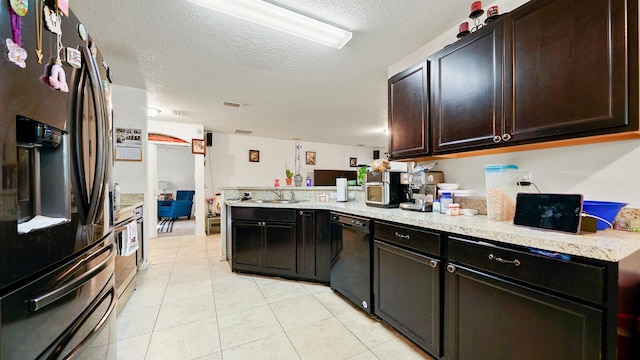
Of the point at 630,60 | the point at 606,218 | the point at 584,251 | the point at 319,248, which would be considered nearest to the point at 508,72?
the point at 630,60

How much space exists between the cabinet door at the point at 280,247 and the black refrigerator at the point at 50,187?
1.75 meters

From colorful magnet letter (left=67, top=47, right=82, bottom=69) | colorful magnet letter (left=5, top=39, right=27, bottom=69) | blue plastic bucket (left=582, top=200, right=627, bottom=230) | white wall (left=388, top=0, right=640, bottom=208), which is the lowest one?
blue plastic bucket (left=582, top=200, right=627, bottom=230)

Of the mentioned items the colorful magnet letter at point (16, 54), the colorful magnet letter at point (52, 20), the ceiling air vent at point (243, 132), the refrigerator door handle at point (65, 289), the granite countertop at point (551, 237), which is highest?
the ceiling air vent at point (243, 132)

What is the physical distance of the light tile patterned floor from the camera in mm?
1630

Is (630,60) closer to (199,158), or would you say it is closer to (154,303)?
Answer: (154,303)

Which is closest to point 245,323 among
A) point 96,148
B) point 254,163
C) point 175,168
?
point 96,148

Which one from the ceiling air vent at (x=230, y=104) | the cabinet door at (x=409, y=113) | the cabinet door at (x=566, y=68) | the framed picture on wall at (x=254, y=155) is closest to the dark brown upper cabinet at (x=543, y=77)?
the cabinet door at (x=566, y=68)

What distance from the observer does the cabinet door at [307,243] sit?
269cm

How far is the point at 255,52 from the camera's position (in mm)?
2350

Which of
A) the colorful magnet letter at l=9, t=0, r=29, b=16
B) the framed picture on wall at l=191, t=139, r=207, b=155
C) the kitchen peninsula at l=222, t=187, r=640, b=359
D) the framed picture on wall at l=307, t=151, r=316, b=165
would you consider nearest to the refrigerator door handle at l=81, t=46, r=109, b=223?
the colorful magnet letter at l=9, t=0, r=29, b=16

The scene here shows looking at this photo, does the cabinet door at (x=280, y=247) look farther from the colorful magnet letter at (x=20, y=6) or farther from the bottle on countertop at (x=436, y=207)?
the colorful magnet letter at (x=20, y=6)

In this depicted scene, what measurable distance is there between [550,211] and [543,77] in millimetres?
690

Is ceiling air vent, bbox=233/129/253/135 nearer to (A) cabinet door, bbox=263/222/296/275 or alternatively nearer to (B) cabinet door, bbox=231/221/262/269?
(B) cabinet door, bbox=231/221/262/269

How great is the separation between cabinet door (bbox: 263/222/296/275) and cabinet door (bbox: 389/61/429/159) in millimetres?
1428
